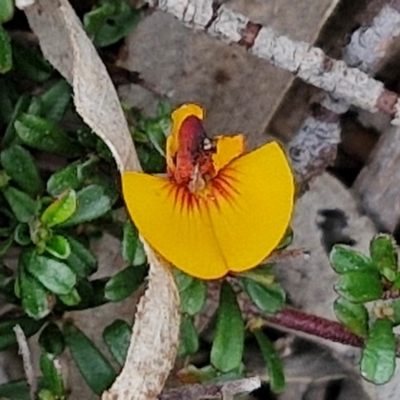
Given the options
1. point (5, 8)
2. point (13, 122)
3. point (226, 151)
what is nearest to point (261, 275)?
point (226, 151)

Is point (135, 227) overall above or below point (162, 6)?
below

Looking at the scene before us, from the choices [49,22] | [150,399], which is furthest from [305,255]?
[49,22]

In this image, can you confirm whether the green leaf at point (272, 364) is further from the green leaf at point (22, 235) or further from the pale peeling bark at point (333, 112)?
the green leaf at point (22, 235)

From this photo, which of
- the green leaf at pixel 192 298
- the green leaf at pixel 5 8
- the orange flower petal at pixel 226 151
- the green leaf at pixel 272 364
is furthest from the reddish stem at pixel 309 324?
the green leaf at pixel 5 8

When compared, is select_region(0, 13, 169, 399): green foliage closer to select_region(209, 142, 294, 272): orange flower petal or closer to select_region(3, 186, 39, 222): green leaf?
select_region(3, 186, 39, 222): green leaf

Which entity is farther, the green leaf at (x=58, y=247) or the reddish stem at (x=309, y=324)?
the reddish stem at (x=309, y=324)

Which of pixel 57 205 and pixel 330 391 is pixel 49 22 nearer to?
pixel 57 205
